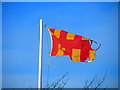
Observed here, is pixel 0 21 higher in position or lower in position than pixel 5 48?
higher

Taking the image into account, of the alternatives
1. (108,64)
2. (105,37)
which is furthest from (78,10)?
(108,64)

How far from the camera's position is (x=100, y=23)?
269 cm

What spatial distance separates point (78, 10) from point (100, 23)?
36 cm

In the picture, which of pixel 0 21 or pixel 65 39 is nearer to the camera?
pixel 65 39

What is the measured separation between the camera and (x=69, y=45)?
221 cm

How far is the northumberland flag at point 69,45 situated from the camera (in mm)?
2174

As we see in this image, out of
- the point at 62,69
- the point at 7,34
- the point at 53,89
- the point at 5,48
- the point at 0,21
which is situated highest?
the point at 0,21

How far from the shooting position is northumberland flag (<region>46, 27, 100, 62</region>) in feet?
7.13

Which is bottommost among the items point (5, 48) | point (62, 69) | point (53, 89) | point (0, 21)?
point (53, 89)

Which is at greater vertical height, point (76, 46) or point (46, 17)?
point (46, 17)

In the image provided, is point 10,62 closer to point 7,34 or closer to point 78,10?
point 7,34

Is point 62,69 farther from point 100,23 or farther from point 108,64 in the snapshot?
point 100,23

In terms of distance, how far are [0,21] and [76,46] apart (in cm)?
118

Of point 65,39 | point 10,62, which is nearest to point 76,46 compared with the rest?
point 65,39
